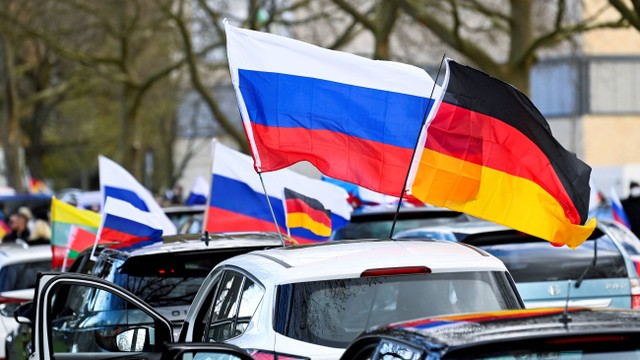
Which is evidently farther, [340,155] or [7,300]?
[7,300]

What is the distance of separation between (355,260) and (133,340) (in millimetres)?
1526

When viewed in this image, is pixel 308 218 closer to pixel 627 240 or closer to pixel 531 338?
pixel 627 240

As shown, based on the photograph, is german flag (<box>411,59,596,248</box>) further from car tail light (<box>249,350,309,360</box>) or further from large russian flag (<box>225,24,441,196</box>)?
car tail light (<box>249,350,309,360</box>)

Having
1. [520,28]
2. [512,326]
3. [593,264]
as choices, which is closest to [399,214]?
[593,264]

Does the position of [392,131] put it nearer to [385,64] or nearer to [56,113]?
[385,64]

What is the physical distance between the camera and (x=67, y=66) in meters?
51.5

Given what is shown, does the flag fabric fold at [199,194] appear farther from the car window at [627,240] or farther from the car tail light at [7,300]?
the car window at [627,240]

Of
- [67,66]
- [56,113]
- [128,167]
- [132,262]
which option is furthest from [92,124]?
[132,262]

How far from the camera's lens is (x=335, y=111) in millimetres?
8516

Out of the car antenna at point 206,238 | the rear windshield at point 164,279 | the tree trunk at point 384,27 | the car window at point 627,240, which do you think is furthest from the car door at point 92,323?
the tree trunk at point 384,27

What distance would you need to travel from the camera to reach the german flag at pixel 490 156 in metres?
7.59

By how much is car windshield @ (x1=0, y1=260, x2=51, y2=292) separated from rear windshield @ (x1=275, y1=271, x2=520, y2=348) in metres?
7.33

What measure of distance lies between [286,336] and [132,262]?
2.77 metres

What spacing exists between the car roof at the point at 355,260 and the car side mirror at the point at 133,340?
27.6 inches
